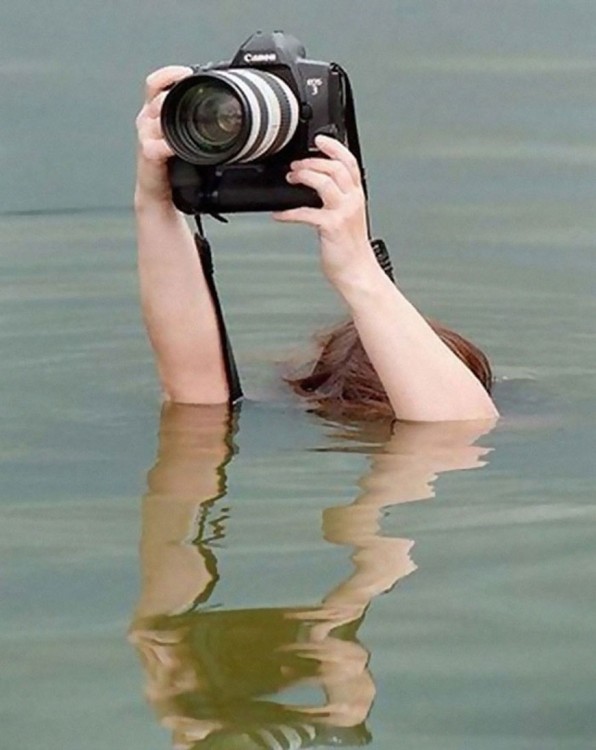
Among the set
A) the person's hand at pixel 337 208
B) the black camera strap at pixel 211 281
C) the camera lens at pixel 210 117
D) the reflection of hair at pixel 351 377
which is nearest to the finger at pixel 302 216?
the person's hand at pixel 337 208

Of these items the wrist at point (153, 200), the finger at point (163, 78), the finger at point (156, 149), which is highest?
the finger at point (163, 78)

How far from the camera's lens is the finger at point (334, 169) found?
6.84 feet

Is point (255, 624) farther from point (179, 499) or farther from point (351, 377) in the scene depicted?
point (351, 377)

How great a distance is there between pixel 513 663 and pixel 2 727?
39cm

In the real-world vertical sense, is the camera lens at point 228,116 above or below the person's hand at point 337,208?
above

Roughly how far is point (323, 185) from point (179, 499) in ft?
1.24

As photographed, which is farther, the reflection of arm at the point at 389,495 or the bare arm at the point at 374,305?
the bare arm at the point at 374,305

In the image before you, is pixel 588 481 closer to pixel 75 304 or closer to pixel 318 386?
pixel 318 386

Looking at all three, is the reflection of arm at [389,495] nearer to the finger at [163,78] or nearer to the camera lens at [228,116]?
the camera lens at [228,116]

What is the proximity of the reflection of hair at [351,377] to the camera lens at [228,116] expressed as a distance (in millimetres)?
491

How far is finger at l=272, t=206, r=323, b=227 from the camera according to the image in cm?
209

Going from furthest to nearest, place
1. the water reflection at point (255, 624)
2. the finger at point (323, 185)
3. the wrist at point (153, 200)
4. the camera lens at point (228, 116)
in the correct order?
the wrist at point (153, 200), the finger at point (323, 185), the camera lens at point (228, 116), the water reflection at point (255, 624)

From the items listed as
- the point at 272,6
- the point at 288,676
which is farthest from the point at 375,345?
the point at 272,6

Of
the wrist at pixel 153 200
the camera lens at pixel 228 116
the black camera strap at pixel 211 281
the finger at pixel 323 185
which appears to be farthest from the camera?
the black camera strap at pixel 211 281
